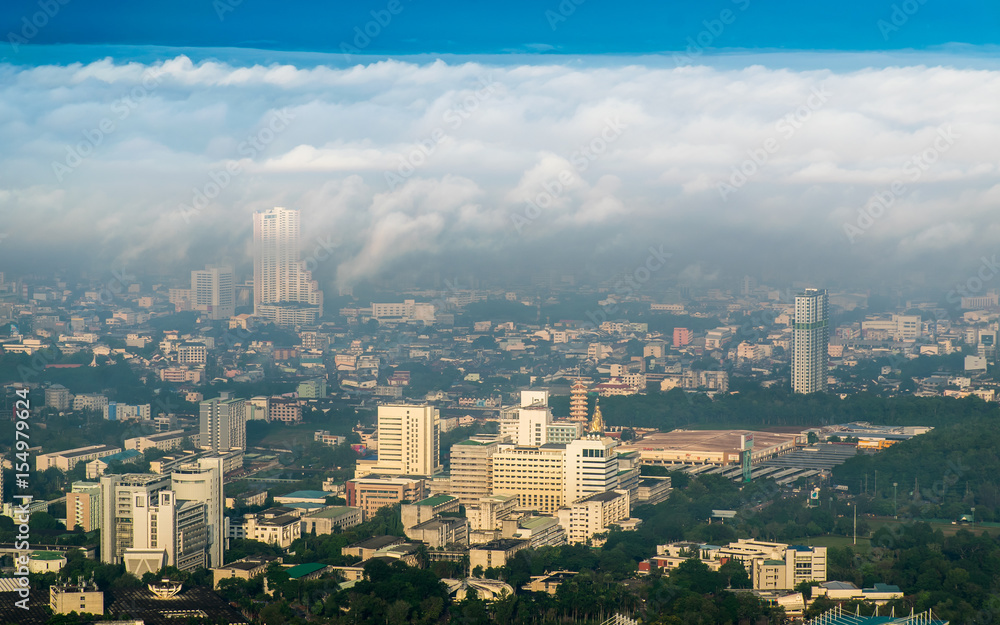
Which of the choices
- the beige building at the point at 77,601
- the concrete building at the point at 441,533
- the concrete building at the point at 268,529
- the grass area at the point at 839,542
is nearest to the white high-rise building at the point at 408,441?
the concrete building at the point at 268,529

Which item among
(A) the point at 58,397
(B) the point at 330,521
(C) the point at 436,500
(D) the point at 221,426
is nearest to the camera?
(B) the point at 330,521

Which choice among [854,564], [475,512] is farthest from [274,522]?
[854,564]

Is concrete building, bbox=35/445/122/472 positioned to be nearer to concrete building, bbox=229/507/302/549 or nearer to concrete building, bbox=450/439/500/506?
concrete building, bbox=229/507/302/549

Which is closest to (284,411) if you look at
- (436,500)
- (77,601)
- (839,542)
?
(436,500)

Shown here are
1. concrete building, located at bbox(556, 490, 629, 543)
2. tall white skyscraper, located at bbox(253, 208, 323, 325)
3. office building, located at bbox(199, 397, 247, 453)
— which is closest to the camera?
concrete building, located at bbox(556, 490, 629, 543)

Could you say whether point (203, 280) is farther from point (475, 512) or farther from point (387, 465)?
point (475, 512)

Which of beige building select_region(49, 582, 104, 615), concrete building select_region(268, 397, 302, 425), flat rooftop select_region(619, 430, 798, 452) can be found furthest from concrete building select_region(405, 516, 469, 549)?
concrete building select_region(268, 397, 302, 425)

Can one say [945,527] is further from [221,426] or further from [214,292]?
[214,292]

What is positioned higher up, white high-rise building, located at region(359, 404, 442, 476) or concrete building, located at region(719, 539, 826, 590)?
white high-rise building, located at region(359, 404, 442, 476)
